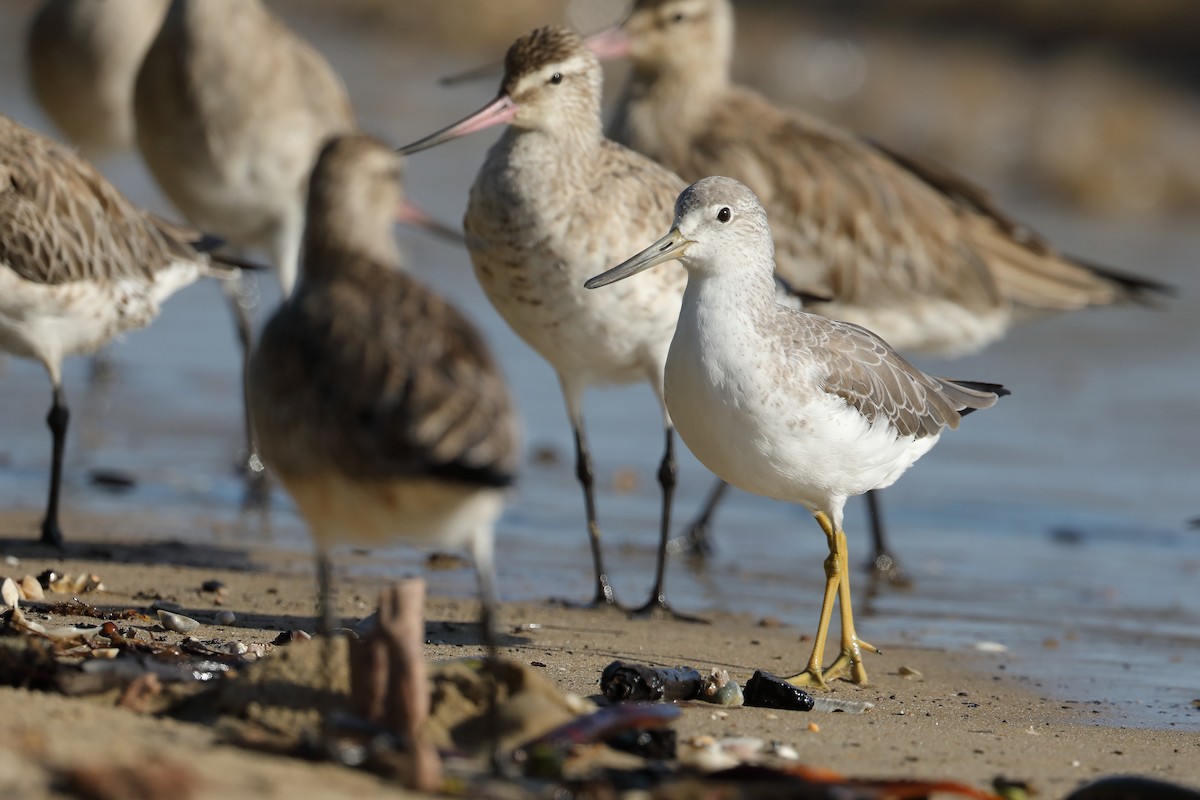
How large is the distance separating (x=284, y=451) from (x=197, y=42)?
5647mm

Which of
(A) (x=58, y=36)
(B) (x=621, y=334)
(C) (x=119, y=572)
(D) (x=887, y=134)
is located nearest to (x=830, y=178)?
(B) (x=621, y=334)

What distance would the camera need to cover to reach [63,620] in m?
5.68

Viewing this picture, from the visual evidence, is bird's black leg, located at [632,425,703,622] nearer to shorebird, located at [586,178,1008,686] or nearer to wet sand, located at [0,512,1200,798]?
wet sand, located at [0,512,1200,798]

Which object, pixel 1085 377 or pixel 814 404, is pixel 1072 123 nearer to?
pixel 1085 377

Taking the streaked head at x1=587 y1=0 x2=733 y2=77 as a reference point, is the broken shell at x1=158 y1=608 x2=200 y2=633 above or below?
below

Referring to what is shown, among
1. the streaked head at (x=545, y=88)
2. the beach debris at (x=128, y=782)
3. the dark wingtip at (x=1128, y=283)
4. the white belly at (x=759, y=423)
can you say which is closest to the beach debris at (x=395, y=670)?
the beach debris at (x=128, y=782)

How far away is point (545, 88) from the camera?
6977 millimetres

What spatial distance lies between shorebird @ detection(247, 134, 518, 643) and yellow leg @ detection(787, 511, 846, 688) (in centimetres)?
159

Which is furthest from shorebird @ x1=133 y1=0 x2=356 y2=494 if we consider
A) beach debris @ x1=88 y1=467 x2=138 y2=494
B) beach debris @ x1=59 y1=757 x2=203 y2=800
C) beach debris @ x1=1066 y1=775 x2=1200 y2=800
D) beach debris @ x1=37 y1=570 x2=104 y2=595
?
beach debris @ x1=1066 y1=775 x2=1200 y2=800

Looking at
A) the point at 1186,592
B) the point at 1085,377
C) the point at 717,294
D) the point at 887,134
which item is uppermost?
the point at 887,134

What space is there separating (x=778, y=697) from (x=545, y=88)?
280 centimetres

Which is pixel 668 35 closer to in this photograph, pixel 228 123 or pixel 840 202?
pixel 840 202

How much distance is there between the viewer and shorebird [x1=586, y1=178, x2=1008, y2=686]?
18.5 ft

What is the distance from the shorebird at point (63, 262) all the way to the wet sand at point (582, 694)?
2.59 feet
